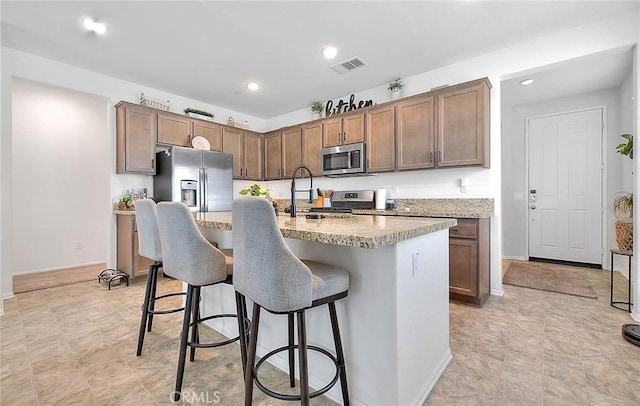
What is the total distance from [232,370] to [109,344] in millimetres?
1046

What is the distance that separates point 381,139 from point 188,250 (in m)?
2.87

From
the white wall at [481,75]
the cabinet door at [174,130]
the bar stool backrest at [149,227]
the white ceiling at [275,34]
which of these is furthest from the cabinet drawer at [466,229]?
the cabinet door at [174,130]

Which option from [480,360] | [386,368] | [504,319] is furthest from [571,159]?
[386,368]

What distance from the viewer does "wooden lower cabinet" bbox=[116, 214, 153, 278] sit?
11.3ft

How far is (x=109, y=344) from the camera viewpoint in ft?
6.79

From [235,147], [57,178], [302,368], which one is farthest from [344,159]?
[57,178]

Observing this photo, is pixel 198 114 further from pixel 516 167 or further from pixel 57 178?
pixel 516 167

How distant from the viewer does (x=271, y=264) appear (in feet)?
3.59

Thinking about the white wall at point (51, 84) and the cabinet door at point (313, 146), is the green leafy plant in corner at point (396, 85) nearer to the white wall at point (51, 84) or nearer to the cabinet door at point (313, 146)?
the cabinet door at point (313, 146)

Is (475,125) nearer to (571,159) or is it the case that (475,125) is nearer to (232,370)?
(571,159)

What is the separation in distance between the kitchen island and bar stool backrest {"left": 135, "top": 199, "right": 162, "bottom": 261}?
0.58 metres

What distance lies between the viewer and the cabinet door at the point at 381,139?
3604 mm

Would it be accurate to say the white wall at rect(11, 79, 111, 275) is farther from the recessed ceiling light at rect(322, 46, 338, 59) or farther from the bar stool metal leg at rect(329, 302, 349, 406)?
the bar stool metal leg at rect(329, 302, 349, 406)

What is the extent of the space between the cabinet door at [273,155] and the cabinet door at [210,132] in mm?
870
